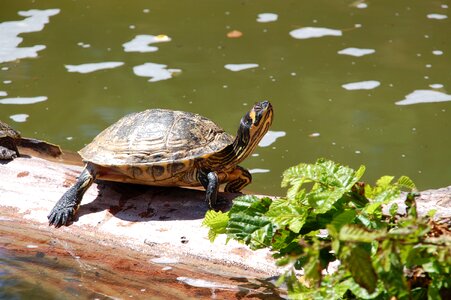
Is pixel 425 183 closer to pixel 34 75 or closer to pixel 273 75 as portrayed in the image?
pixel 273 75

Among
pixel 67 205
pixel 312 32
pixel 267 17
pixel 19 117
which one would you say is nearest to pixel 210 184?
pixel 67 205

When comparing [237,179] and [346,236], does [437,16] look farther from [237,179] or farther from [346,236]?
[346,236]

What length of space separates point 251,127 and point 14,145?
1904mm

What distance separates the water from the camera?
23.1ft

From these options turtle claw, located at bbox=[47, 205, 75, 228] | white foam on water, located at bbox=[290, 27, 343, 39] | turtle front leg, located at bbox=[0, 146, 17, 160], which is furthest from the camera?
white foam on water, located at bbox=[290, 27, 343, 39]

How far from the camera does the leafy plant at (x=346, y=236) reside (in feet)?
9.61

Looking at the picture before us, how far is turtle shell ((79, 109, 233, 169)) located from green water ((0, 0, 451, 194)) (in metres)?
1.44

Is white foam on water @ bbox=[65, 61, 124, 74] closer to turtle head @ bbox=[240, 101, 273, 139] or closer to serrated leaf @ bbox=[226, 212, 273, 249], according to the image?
turtle head @ bbox=[240, 101, 273, 139]

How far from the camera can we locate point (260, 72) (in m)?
8.27

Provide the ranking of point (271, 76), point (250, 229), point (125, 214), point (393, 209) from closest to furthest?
point (393, 209), point (250, 229), point (125, 214), point (271, 76)

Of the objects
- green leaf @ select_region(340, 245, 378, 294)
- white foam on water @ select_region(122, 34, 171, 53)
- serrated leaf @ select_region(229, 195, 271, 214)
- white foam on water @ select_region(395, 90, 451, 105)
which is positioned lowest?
white foam on water @ select_region(395, 90, 451, 105)

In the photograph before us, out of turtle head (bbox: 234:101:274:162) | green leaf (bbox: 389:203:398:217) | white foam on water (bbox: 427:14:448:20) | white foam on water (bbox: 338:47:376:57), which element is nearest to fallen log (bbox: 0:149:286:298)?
turtle head (bbox: 234:101:274:162)

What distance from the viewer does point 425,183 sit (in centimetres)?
646

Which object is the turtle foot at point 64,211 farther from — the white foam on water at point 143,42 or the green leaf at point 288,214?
the white foam on water at point 143,42
